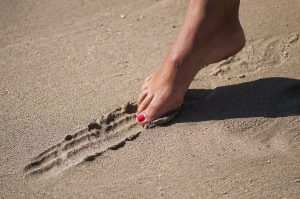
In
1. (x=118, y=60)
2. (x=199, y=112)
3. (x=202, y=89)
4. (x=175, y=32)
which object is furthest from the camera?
(x=175, y=32)

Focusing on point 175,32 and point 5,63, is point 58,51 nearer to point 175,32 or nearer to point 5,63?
point 5,63

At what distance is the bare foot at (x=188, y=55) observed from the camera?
214 cm

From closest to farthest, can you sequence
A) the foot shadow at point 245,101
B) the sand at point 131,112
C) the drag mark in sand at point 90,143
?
1. the sand at point 131,112
2. the drag mark in sand at point 90,143
3. the foot shadow at point 245,101

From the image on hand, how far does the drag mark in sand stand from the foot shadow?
0.22 meters

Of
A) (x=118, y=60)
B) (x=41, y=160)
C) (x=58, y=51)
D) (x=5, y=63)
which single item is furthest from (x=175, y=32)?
(x=41, y=160)

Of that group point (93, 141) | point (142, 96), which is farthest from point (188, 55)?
point (93, 141)

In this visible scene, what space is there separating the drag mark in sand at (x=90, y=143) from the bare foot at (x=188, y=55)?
7cm

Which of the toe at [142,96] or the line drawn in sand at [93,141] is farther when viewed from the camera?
the toe at [142,96]

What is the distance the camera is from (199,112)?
2.17 m

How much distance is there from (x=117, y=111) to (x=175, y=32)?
737 mm

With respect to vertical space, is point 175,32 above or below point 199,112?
above

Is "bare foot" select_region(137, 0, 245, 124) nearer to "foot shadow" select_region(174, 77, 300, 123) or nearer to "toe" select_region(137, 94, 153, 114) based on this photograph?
"toe" select_region(137, 94, 153, 114)

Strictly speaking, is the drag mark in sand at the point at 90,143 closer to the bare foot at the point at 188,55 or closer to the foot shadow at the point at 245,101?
the bare foot at the point at 188,55

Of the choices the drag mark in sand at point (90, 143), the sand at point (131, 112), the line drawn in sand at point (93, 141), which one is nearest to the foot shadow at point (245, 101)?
the sand at point (131, 112)
